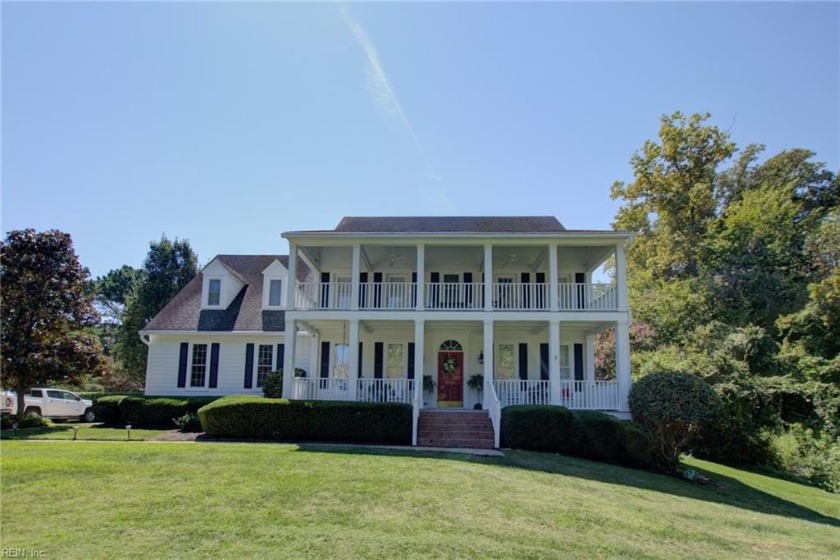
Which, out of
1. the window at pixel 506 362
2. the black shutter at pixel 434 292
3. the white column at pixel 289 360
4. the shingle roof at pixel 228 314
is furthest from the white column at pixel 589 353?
the shingle roof at pixel 228 314

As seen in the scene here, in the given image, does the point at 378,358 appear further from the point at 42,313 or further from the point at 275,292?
the point at 42,313

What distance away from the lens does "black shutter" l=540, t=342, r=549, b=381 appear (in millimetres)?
18219

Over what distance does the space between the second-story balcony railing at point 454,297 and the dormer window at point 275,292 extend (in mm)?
3723

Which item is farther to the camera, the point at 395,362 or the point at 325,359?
the point at 325,359

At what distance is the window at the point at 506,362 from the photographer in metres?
18.5

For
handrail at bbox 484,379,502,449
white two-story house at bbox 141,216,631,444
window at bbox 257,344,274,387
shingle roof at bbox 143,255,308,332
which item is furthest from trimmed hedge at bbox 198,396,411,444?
shingle roof at bbox 143,255,308,332

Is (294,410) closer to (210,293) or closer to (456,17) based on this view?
(210,293)

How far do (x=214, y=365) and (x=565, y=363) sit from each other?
13.9 meters

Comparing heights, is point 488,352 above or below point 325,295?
below

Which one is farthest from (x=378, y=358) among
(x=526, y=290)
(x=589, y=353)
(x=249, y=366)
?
(x=589, y=353)

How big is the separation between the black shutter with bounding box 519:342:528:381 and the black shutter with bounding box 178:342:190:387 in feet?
43.5

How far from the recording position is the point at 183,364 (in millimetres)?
19953

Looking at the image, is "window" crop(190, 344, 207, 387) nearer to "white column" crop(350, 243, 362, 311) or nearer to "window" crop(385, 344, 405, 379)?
"window" crop(385, 344, 405, 379)

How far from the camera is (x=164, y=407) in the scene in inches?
683
